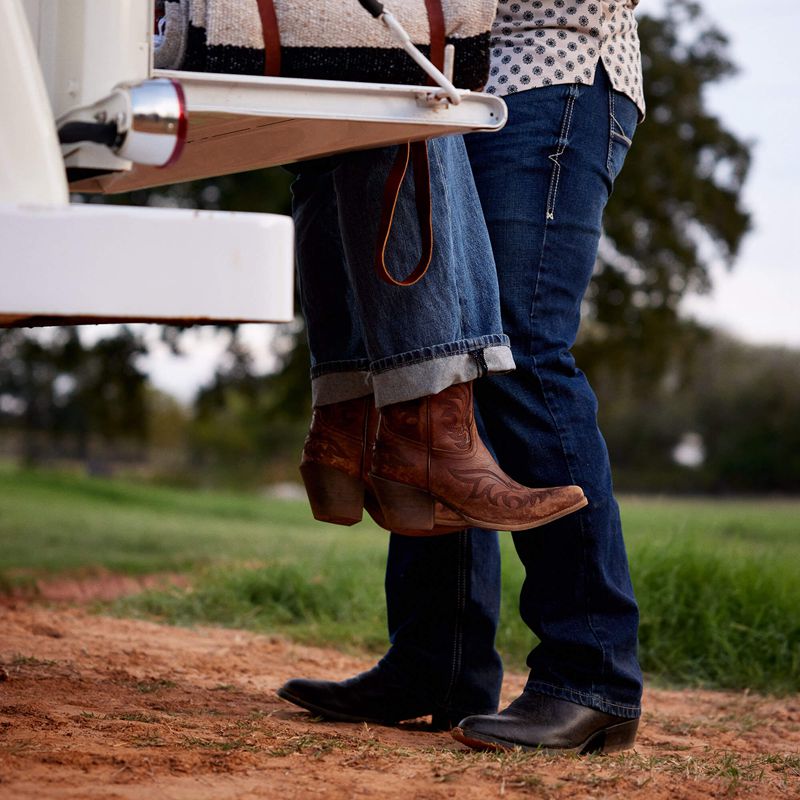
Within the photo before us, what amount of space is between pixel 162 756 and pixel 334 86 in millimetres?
1287

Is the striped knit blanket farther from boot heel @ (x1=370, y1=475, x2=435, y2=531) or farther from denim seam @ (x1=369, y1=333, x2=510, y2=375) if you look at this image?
boot heel @ (x1=370, y1=475, x2=435, y2=531)

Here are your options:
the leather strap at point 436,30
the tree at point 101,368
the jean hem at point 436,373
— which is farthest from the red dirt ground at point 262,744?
the tree at point 101,368

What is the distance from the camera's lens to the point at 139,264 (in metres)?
1.48

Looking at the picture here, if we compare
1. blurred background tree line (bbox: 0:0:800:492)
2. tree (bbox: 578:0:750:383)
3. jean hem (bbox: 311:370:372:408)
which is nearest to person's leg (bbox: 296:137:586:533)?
jean hem (bbox: 311:370:372:408)

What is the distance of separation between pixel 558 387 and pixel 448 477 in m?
0.39

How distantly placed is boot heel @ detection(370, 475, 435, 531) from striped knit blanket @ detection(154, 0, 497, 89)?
0.86m

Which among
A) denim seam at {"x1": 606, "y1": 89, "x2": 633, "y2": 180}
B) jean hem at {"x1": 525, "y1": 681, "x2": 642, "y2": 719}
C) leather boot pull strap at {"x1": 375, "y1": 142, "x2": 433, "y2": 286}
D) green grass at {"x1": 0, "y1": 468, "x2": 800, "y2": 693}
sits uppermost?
denim seam at {"x1": 606, "y1": 89, "x2": 633, "y2": 180}

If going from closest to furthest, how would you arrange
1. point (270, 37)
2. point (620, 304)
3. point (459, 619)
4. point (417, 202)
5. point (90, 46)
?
point (90, 46), point (270, 37), point (417, 202), point (459, 619), point (620, 304)

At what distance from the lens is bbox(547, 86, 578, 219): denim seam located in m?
2.56

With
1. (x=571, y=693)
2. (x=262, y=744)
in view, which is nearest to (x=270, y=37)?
(x=262, y=744)

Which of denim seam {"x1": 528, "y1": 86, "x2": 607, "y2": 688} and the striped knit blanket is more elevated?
the striped knit blanket

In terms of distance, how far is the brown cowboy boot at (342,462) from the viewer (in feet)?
8.61

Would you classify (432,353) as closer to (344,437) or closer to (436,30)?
(344,437)

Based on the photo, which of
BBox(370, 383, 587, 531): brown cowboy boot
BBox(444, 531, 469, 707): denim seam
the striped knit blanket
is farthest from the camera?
BBox(444, 531, 469, 707): denim seam
